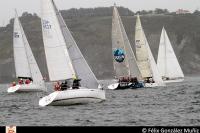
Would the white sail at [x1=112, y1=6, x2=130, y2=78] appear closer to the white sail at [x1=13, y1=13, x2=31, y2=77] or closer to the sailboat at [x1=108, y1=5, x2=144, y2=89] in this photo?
the sailboat at [x1=108, y1=5, x2=144, y2=89]

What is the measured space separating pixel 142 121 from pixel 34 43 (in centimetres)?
16767

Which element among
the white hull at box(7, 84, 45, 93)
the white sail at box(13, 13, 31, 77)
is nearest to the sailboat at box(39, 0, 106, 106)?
the white hull at box(7, 84, 45, 93)

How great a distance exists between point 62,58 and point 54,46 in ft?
2.68

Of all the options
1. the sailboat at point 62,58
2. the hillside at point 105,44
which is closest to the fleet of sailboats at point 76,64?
the sailboat at point 62,58

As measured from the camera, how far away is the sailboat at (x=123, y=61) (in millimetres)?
50188

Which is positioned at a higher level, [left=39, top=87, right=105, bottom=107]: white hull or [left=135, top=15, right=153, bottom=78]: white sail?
[left=135, top=15, right=153, bottom=78]: white sail

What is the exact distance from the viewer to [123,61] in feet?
168

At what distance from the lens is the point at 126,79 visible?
166 ft

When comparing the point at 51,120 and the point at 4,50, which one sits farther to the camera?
the point at 4,50

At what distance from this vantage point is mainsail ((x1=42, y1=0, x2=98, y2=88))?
29.3 metres

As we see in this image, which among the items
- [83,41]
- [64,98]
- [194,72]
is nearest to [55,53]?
[64,98]

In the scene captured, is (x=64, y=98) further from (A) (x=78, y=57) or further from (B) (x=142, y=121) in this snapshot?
(B) (x=142, y=121)

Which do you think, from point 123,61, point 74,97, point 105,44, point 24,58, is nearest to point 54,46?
point 74,97

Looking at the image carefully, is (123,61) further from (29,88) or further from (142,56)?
(29,88)
